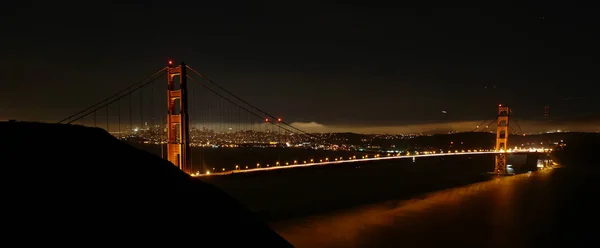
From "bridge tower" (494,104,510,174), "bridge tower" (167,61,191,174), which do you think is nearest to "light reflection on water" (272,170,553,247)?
"bridge tower" (167,61,191,174)

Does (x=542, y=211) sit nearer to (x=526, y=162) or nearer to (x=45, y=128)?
(x=45, y=128)

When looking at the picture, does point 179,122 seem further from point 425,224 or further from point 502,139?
point 502,139

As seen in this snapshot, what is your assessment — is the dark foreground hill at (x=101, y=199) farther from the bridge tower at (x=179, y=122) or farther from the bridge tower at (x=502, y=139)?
the bridge tower at (x=502, y=139)

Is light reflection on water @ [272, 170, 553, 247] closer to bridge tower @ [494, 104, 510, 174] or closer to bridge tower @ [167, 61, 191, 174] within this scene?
bridge tower @ [167, 61, 191, 174]

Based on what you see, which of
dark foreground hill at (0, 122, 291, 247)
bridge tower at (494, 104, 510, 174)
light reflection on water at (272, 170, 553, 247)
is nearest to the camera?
dark foreground hill at (0, 122, 291, 247)

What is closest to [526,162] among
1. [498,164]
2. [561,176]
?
[498,164]

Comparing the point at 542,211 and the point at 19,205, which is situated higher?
the point at 19,205
